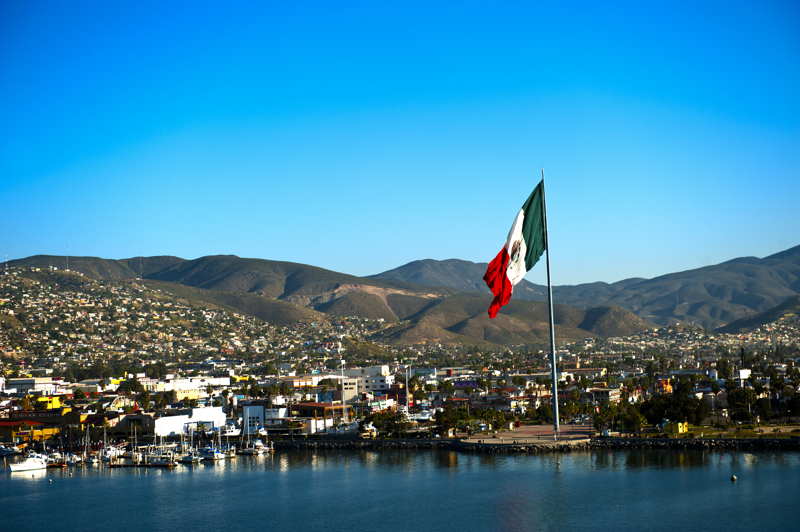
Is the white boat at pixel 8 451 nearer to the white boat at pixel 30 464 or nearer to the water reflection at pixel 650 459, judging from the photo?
the white boat at pixel 30 464

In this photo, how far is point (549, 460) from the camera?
47562mm

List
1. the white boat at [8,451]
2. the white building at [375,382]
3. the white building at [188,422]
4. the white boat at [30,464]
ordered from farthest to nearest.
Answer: the white building at [375,382] → the white building at [188,422] → the white boat at [8,451] → the white boat at [30,464]

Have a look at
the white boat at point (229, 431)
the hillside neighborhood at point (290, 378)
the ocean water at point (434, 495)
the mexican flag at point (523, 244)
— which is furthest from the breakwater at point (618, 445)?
the mexican flag at point (523, 244)

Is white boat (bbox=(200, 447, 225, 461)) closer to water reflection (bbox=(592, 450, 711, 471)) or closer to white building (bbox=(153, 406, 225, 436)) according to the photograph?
white building (bbox=(153, 406, 225, 436))

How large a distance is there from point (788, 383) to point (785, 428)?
2436cm

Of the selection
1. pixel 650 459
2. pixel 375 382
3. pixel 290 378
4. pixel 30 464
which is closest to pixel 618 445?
pixel 650 459

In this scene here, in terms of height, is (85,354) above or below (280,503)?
above

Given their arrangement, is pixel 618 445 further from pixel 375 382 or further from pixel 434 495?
pixel 375 382

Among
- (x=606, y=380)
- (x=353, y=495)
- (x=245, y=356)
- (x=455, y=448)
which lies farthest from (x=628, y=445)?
(x=245, y=356)

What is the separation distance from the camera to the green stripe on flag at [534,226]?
80.1ft

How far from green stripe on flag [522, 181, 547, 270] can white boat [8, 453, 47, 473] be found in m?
37.1

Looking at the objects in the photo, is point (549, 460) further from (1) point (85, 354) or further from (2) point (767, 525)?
(1) point (85, 354)

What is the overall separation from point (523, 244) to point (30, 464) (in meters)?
37.7

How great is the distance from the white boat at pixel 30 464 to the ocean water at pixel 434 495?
1265 millimetres
